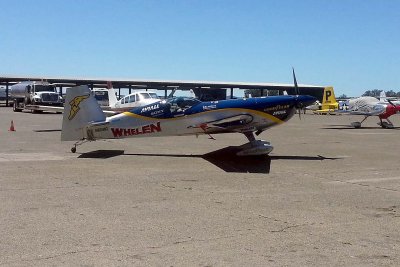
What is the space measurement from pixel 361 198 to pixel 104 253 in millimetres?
5428

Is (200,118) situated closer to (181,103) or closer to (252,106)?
(181,103)

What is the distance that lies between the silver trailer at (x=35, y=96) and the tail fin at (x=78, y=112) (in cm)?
3816

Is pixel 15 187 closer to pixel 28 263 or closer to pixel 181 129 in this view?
pixel 28 263

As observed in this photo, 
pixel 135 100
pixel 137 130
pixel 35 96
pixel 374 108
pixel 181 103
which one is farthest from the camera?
pixel 35 96

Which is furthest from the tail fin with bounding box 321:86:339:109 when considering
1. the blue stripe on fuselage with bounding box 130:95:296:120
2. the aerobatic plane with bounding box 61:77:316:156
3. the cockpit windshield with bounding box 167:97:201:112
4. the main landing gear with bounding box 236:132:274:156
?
the cockpit windshield with bounding box 167:97:201:112

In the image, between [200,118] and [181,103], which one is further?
[181,103]

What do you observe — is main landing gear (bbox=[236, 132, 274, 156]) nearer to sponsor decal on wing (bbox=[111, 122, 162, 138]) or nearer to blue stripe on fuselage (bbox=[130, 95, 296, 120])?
blue stripe on fuselage (bbox=[130, 95, 296, 120])

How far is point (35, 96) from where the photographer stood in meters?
52.6

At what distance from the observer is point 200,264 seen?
201 inches

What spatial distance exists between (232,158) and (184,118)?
206 cm

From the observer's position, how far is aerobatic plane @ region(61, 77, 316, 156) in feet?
50.0

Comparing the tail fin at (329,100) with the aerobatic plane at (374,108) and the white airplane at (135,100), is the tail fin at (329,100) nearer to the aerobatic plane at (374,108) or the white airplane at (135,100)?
the aerobatic plane at (374,108)

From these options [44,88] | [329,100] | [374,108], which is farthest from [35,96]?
[374,108]

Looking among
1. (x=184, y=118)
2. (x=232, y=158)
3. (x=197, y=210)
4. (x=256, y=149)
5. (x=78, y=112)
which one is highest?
(x=78, y=112)
